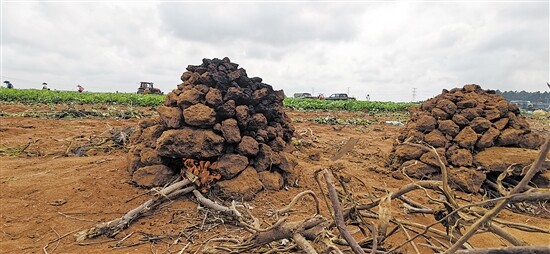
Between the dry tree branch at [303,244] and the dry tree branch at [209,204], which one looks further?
the dry tree branch at [209,204]

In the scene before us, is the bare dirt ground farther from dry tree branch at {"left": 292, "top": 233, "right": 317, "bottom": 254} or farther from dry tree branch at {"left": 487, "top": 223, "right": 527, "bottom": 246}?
dry tree branch at {"left": 487, "top": 223, "right": 527, "bottom": 246}

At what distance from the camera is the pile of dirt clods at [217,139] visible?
166 inches

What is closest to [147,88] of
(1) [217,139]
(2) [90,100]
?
(2) [90,100]

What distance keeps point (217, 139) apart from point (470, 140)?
156 inches

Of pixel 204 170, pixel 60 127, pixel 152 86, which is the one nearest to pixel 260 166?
pixel 204 170

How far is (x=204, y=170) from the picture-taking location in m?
4.24

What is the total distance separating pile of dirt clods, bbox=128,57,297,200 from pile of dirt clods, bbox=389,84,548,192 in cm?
215

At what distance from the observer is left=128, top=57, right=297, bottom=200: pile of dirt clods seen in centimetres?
421

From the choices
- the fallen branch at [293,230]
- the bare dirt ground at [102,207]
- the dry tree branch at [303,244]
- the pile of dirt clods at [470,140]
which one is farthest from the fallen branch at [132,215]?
the pile of dirt clods at [470,140]

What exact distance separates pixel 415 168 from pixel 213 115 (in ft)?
11.1

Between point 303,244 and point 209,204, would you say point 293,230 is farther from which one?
point 209,204

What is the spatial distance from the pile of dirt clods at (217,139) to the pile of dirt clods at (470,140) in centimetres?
215

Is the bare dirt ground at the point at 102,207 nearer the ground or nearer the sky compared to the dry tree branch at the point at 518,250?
nearer the ground

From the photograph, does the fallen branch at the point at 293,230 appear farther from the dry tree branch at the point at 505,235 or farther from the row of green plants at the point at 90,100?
the row of green plants at the point at 90,100
